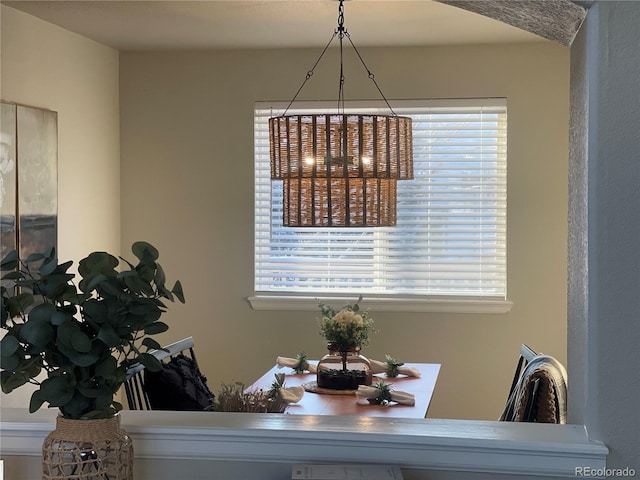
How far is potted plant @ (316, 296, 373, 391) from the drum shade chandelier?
55 centimetres

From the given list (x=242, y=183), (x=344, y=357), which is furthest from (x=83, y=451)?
(x=242, y=183)

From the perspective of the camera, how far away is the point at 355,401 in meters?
3.43

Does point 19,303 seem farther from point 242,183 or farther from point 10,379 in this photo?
point 242,183

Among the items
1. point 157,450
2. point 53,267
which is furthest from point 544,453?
point 53,267

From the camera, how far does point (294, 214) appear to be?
11.6ft

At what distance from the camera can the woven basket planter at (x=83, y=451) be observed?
1.68 metres

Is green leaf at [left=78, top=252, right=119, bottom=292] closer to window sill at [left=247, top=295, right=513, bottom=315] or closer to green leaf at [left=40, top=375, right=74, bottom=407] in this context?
green leaf at [left=40, top=375, right=74, bottom=407]

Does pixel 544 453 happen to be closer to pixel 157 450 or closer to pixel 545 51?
pixel 157 450

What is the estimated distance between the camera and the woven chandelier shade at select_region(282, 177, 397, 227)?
346 cm

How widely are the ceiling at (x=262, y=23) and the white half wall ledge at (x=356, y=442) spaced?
8.63ft

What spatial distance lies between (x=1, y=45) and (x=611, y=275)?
11.0ft

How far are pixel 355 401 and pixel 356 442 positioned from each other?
165cm

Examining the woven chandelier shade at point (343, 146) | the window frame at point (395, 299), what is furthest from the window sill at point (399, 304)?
→ the woven chandelier shade at point (343, 146)

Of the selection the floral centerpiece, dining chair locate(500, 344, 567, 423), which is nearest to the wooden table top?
the floral centerpiece
